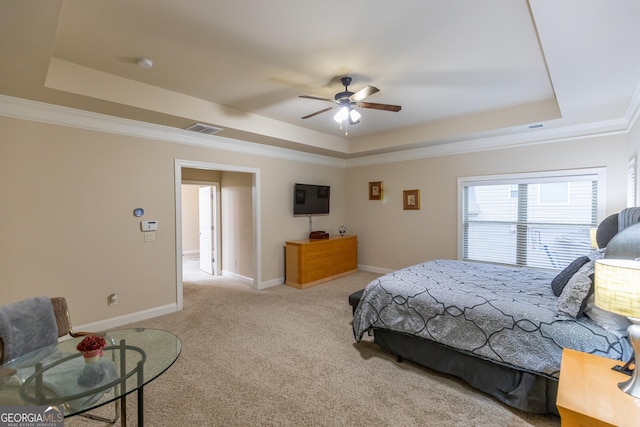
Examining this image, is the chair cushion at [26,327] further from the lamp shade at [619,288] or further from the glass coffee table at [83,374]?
the lamp shade at [619,288]

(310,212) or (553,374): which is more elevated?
(310,212)

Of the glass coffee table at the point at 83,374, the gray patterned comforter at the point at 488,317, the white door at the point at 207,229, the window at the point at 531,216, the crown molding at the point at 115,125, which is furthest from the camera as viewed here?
the white door at the point at 207,229

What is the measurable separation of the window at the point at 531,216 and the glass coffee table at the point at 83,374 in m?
4.80

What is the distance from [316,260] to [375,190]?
1984 mm

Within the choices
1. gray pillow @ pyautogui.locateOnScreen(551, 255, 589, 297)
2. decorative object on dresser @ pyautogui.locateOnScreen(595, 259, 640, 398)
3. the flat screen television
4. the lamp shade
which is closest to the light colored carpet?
decorative object on dresser @ pyautogui.locateOnScreen(595, 259, 640, 398)

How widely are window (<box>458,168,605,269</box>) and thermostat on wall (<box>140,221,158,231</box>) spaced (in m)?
4.79

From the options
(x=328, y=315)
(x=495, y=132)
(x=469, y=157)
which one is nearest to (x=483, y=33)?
(x=495, y=132)

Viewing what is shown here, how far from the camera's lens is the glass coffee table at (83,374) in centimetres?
141

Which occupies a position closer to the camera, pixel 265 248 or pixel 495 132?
pixel 495 132

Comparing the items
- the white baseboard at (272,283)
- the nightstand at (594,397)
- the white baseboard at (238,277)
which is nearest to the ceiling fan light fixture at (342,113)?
the nightstand at (594,397)

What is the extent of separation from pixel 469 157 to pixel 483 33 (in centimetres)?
296

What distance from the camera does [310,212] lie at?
5.87 m

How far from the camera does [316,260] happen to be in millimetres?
5391

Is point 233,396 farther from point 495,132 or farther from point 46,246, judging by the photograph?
point 495,132
